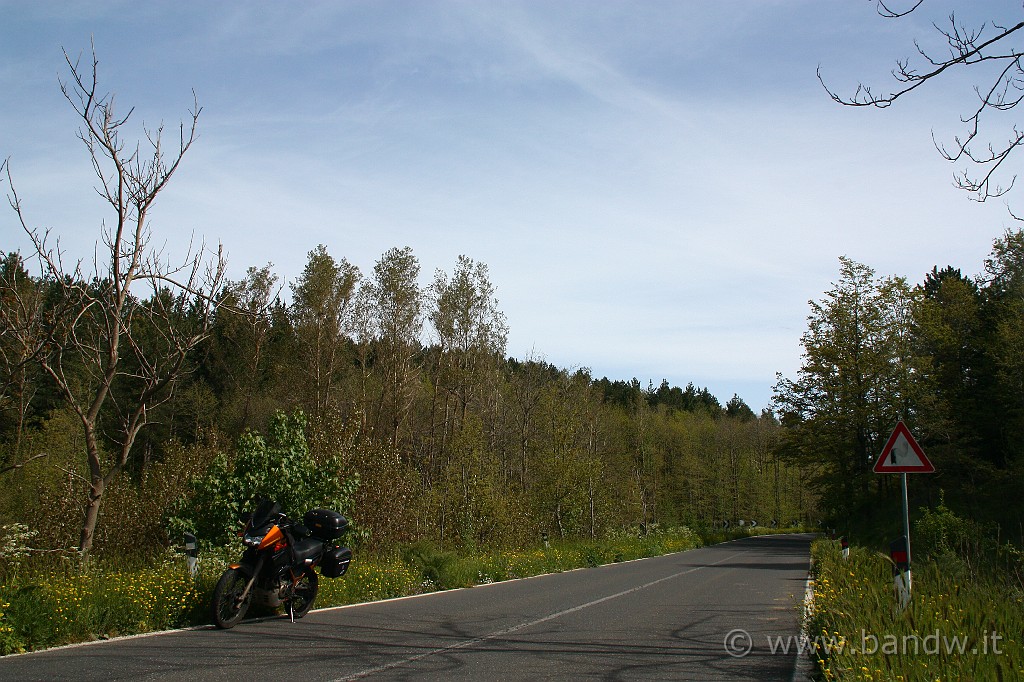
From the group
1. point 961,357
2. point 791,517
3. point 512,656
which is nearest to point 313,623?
point 512,656

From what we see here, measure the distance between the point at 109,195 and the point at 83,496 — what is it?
32.0ft

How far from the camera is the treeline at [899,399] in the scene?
1724 inches

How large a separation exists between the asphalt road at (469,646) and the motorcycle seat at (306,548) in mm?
808

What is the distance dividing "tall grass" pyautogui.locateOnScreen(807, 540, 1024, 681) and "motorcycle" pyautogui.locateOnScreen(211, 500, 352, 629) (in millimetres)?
6193

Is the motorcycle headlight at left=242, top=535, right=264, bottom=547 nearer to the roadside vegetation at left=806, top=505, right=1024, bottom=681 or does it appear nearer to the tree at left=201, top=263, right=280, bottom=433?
the roadside vegetation at left=806, top=505, right=1024, bottom=681

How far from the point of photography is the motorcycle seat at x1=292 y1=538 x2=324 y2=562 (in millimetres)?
10602

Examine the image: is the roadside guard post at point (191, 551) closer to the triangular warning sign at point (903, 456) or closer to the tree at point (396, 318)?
the triangular warning sign at point (903, 456)

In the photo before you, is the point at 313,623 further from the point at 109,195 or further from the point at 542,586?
the point at 542,586

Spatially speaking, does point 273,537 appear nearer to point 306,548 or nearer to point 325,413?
point 306,548

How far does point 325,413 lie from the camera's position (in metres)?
22.0

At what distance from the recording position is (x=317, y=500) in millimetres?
17344

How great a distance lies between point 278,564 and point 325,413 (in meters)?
11.9

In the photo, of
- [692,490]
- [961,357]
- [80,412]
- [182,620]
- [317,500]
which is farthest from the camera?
[692,490]

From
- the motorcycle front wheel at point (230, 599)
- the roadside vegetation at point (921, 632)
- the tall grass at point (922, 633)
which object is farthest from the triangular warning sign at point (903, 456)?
the motorcycle front wheel at point (230, 599)
